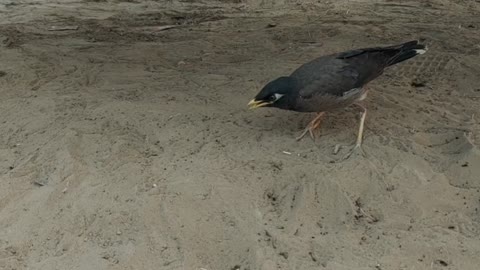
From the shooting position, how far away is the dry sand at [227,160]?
443 cm

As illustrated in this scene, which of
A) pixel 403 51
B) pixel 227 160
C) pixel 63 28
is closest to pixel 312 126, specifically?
pixel 227 160

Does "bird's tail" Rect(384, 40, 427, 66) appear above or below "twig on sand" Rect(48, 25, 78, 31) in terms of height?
above

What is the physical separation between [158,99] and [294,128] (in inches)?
59.7

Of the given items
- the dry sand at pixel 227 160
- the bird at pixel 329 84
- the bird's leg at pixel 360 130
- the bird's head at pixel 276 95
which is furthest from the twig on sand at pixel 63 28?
the bird's leg at pixel 360 130

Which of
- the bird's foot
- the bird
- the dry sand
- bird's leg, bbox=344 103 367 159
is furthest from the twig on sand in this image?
the bird's foot

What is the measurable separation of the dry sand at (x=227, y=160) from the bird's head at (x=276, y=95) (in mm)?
396

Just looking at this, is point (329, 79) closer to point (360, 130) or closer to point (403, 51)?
point (360, 130)

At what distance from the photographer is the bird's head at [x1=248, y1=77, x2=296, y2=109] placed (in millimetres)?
5309

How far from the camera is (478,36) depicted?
776 cm

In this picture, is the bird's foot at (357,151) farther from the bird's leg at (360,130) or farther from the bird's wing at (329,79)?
the bird's wing at (329,79)

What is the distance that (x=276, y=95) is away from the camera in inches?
209

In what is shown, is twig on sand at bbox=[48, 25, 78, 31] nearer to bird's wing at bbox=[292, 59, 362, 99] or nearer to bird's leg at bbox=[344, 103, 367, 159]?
bird's wing at bbox=[292, 59, 362, 99]

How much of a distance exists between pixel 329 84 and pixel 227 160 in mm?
1059

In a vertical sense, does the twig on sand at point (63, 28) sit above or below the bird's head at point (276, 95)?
below
